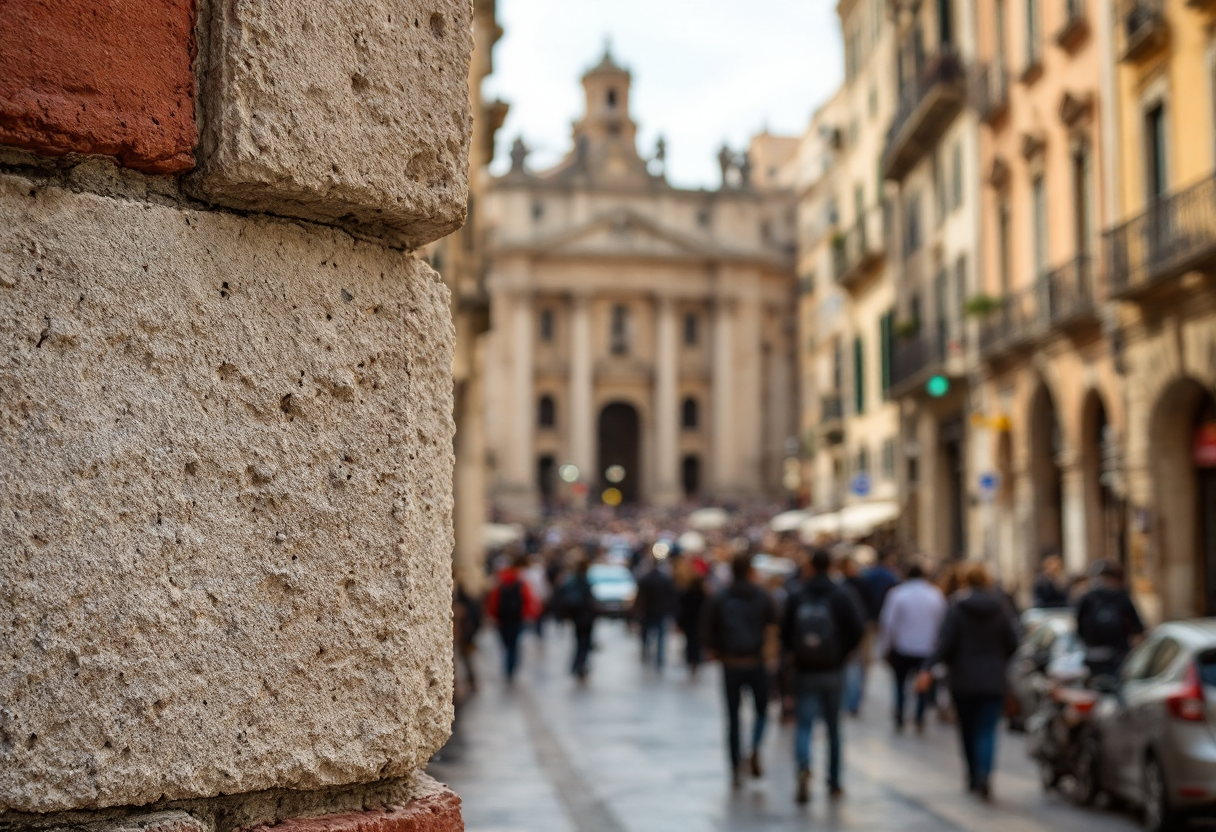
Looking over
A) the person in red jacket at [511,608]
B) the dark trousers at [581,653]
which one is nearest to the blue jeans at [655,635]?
the dark trousers at [581,653]

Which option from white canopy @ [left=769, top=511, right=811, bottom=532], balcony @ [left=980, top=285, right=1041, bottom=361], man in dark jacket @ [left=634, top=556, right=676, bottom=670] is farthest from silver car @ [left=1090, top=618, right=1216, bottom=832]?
white canopy @ [left=769, top=511, right=811, bottom=532]

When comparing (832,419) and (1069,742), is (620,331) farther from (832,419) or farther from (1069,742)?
(1069,742)

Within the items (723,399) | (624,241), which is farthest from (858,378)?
(723,399)

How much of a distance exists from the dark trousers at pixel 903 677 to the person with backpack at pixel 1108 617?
92.0 inches

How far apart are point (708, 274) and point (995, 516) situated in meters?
62.3

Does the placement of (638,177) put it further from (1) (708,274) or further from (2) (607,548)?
(2) (607,548)

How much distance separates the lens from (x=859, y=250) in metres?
44.0

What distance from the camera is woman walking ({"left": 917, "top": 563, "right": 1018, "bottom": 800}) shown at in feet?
38.5

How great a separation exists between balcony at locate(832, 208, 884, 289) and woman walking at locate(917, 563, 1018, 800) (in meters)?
30.7

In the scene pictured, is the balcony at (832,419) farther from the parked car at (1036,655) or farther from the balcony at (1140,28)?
the parked car at (1036,655)

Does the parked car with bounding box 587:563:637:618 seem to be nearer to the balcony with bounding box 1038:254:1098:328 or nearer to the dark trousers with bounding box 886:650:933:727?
the balcony with bounding box 1038:254:1098:328

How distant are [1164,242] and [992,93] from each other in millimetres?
10853

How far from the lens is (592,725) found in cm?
1653

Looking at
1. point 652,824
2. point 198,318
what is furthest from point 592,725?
point 198,318
